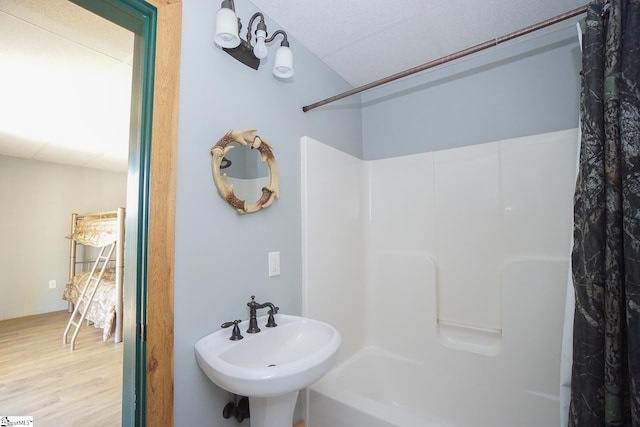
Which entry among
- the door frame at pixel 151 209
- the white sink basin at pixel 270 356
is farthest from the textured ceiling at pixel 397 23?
the white sink basin at pixel 270 356

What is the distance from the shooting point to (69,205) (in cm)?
453

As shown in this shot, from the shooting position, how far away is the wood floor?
76.0 inches

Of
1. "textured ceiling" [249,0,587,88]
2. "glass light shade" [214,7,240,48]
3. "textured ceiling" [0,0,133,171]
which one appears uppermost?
"textured ceiling" [249,0,587,88]

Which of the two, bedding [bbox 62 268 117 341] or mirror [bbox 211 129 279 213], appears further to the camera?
bedding [bbox 62 268 117 341]

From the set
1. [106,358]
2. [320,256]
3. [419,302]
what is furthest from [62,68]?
[419,302]

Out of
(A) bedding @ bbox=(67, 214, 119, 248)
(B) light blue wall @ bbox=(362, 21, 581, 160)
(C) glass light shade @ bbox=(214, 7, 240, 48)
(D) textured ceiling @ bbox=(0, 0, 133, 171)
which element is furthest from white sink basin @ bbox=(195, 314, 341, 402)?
(A) bedding @ bbox=(67, 214, 119, 248)

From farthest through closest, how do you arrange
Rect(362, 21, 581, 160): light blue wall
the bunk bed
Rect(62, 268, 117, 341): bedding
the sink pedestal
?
Rect(62, 268, 117, 341): bedding < the bunk bed < Rect(362, 21, 581, 160): light blue wall < the sink pedestal

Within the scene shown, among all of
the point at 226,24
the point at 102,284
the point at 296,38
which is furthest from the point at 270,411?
the point at 102,284

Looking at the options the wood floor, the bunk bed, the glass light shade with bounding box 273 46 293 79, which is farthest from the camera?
the bunk bed

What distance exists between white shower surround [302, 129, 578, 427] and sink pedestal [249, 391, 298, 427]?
0.39 m

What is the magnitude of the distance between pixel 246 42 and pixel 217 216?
0.83m

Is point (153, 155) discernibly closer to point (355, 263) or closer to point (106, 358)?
point (355, 263)

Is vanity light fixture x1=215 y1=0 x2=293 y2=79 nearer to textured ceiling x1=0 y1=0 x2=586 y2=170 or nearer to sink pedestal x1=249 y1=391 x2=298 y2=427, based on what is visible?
textured ceiling x1=0 y1=0 x2=586 y2=170

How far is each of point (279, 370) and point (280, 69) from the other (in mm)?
1314
